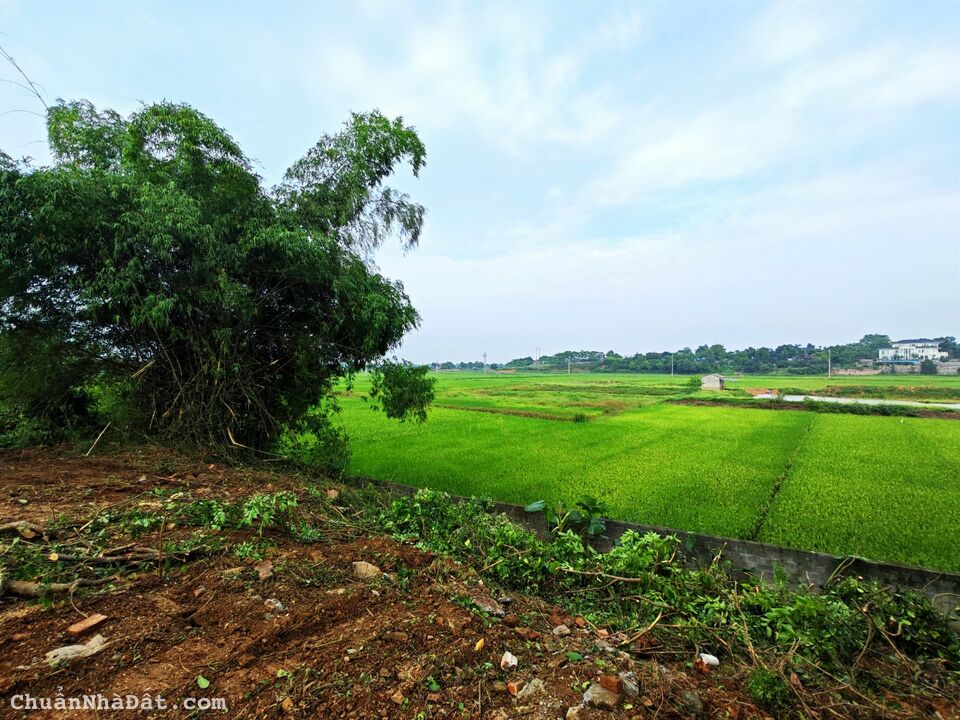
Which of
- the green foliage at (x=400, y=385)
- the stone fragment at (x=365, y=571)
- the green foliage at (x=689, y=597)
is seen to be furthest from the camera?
the green foliage at (x=400, y=385)

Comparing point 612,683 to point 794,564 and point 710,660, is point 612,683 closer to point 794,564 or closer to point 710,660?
point 710,660

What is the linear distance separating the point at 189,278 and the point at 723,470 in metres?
10.4

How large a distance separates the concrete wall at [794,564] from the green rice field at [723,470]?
1195 mm

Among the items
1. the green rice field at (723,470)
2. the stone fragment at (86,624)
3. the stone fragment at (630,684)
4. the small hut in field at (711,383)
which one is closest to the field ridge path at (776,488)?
the green rice field at (723,470)

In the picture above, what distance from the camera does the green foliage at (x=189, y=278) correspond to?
4.83m

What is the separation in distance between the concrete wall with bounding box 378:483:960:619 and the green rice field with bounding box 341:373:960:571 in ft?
3.92

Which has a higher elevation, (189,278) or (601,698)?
(189,278)

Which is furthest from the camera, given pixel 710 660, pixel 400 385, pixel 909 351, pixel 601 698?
pixel 909 351

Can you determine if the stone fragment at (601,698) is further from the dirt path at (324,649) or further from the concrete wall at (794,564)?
the concrete wall at (794,564)

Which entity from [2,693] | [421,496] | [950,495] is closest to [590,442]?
[950,495]

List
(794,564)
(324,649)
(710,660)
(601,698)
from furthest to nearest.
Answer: (794,564), (710,660), (324,649), (601,698)

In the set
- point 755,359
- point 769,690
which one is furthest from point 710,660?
point 755,359

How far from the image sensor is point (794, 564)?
3.97 metres

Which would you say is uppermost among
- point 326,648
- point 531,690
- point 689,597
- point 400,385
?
point 400,385
